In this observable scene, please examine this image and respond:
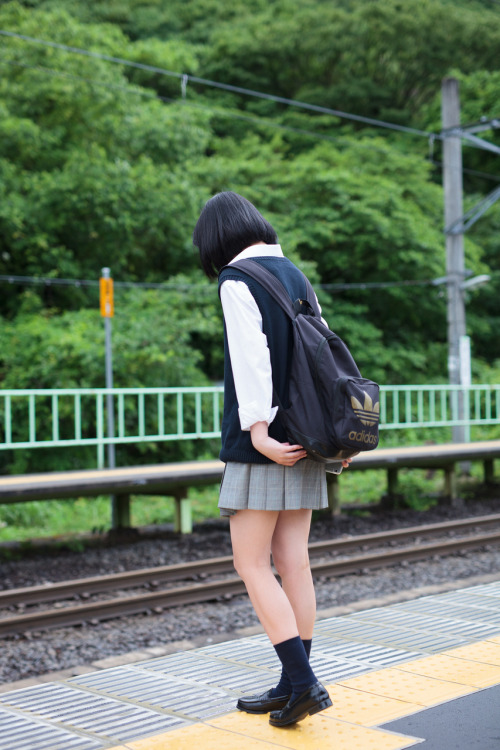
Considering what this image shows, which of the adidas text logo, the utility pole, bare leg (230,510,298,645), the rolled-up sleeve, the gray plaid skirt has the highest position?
the utility pole

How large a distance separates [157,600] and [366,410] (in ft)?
13.2

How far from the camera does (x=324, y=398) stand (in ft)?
9.18

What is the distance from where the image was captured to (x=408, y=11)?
112 feet

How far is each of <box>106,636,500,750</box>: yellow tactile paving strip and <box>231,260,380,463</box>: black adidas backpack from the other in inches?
35.9

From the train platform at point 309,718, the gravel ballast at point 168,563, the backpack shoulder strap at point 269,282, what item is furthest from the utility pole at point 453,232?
the backpack shoulder strap at point 269,282

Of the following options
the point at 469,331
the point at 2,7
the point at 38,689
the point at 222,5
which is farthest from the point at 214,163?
the point at 38,689

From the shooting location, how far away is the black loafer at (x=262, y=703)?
3078mm

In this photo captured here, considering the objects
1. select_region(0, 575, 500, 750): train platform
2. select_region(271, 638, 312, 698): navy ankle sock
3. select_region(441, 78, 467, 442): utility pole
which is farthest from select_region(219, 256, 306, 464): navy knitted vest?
select_region(441, 78, 467, 442): utility pole

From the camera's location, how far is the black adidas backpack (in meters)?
2.74

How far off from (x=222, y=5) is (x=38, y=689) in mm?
34184

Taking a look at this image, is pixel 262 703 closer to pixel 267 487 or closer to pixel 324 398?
pixel 267 487

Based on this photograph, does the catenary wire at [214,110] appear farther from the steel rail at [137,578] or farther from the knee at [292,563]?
Answer: the knee at [292,563]

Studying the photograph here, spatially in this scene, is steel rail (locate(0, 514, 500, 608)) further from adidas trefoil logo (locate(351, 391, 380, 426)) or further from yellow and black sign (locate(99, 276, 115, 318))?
adidas trefoil logo (locate(351, 391, 380, 426))

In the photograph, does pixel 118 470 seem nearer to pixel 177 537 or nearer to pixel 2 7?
pixel 177 537
